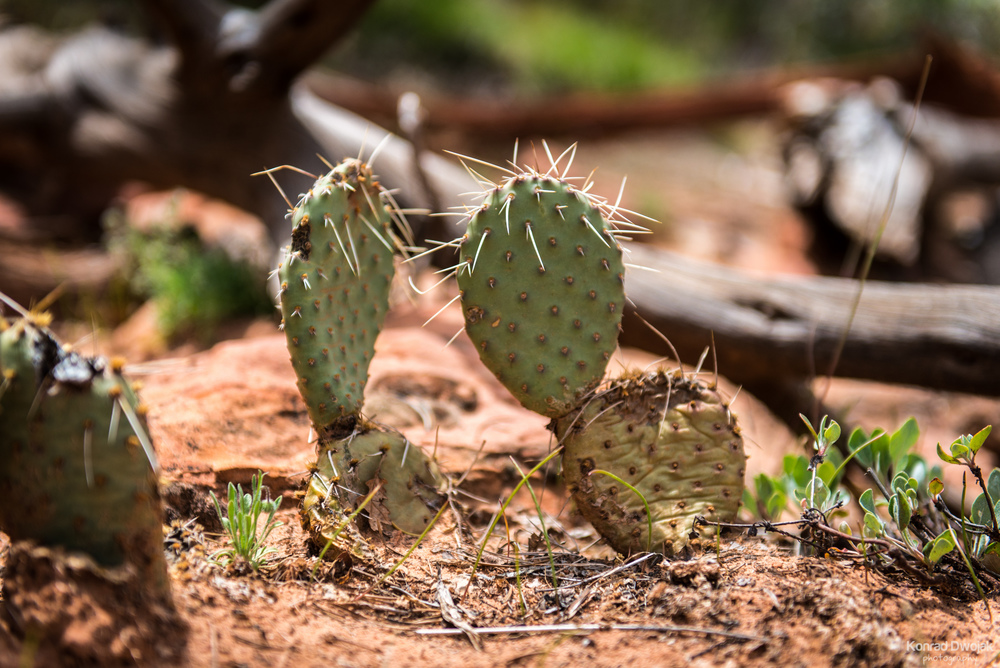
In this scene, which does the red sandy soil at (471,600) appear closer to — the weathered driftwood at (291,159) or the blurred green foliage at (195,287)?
the weathered driftwood at (291,159)

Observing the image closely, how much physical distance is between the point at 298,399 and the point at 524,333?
1125 mm

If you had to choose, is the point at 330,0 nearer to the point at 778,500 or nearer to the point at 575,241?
the point at 575,241

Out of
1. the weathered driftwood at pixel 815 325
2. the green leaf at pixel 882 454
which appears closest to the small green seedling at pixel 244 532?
Result: the green leaf at pixel 882 454

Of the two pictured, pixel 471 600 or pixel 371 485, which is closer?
pixel 471 600

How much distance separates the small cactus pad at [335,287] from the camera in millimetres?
1812

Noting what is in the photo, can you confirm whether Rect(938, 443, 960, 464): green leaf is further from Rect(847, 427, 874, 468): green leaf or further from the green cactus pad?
the green cactus pad

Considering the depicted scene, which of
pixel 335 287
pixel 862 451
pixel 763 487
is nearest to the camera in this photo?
pixel 335 287

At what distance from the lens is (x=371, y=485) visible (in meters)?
1.83

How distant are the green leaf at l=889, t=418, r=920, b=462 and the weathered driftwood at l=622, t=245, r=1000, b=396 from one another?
0.70 meters

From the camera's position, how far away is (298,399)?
259 centimetres

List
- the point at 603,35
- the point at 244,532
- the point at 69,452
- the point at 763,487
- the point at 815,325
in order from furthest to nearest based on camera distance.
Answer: the point at 603,35, the point at 815,325, the point at 763,487, the point at 244,532, the point at 69,452

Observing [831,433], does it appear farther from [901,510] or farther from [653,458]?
[653,458]

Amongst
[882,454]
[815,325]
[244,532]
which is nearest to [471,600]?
[244,532]

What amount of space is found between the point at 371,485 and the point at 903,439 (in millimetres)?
1550
